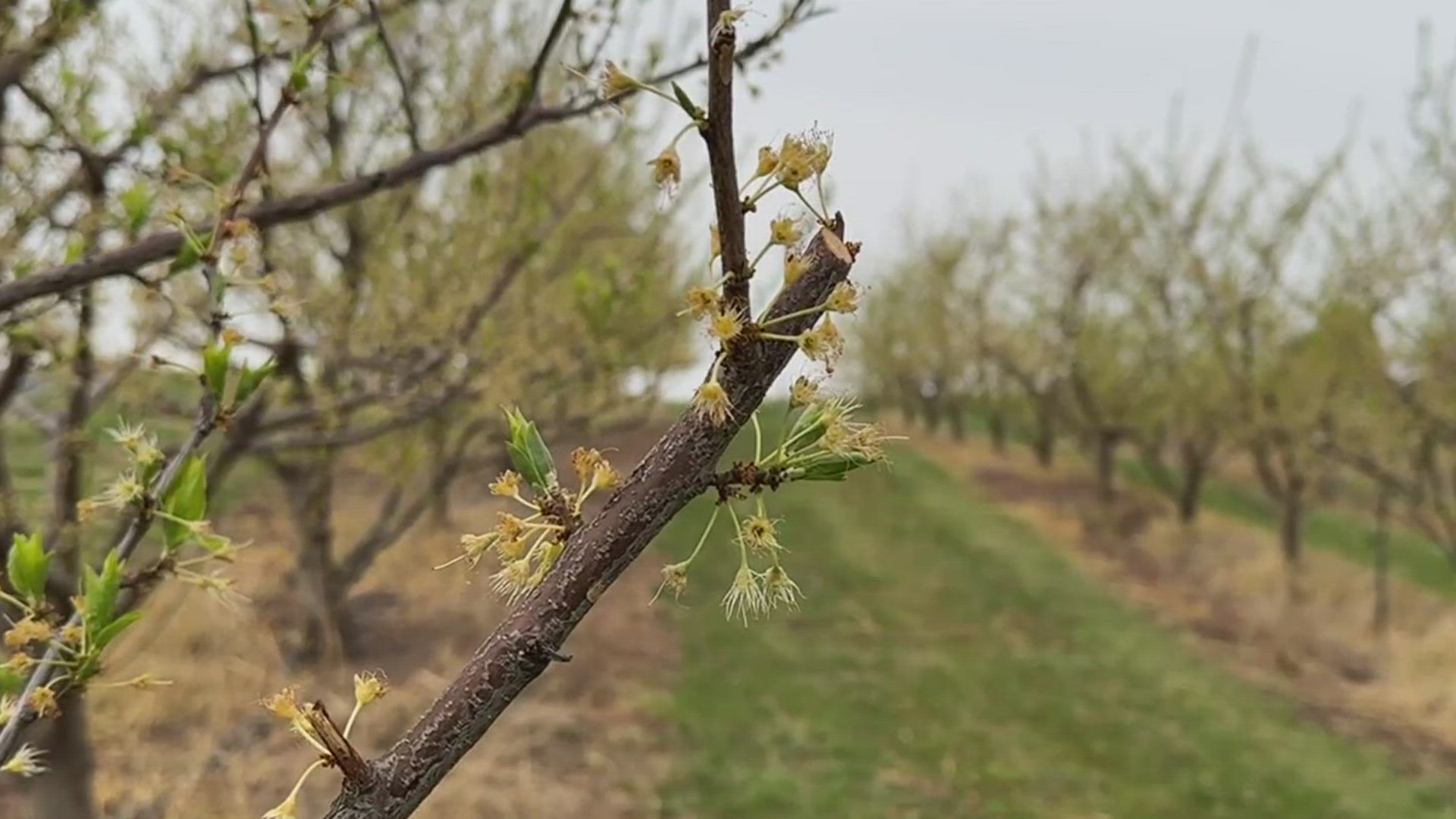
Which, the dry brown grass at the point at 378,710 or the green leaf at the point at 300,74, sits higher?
the green leaf at the point at 300,74

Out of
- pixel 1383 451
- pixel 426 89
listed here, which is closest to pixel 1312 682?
pixel 1383 451

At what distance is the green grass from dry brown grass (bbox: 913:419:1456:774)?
1.70 ft

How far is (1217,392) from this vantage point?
14.3m

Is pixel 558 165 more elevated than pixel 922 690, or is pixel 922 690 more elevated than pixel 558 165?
pixel 558 165

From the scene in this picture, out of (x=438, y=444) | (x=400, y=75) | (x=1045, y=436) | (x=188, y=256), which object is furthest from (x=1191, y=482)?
(x=188, y=256)

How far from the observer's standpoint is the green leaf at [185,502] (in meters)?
1.16

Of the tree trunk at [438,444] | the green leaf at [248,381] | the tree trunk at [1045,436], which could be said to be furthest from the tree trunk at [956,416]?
the green leaf at [248,381]

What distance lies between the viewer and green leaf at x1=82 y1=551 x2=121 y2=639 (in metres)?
1.06

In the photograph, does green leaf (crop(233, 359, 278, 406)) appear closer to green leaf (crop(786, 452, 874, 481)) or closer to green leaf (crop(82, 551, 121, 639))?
green leaf (crop(82, 551, 121, 639))

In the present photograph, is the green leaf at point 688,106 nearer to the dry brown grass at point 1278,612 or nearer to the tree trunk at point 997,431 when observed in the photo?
the dry brown grass at point 1278,612

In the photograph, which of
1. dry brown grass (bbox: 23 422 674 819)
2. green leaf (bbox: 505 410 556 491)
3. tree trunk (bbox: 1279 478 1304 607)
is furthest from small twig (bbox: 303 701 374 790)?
tree trunk (bbox: 1279 478 1304 607)

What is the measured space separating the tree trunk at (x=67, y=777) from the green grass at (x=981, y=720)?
2.97 m

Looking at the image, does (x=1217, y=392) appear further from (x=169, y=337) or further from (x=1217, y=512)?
(x=169, y=337)

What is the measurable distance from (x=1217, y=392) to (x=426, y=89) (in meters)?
11.2
